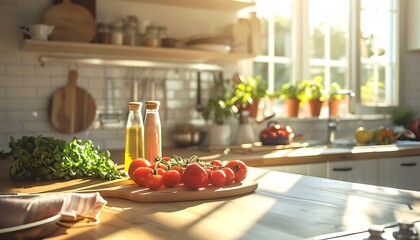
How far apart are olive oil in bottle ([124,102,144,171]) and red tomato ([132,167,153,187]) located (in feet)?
1.16

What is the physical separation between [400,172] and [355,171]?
0.48 meters

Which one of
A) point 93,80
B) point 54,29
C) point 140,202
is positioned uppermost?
point 54,29

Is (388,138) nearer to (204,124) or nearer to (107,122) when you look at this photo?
(204,124)

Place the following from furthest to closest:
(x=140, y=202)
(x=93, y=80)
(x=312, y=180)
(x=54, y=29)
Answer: (x=93, y=80) → (x=54, y=29) → (x=312, y=180) → (x=140, y=202)

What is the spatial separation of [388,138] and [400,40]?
55.8 inches

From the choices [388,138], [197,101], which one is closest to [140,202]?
[197,101]

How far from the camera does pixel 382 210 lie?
167cm

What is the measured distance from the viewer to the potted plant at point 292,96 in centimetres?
454

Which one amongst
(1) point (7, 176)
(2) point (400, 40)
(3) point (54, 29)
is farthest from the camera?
(2) point (400, 40)

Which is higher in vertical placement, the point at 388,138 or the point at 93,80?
the point at 93,80

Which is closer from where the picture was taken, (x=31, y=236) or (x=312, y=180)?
(x=31, y=236)

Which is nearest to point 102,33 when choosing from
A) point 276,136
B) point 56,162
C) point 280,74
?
point 276,136

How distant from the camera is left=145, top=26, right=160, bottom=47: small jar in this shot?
146 inches

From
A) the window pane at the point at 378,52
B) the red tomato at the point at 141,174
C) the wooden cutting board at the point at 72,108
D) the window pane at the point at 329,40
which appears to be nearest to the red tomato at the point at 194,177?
the red tomato at the point at 141,174
